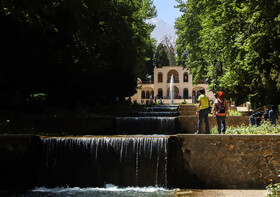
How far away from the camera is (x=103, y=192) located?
33.2 ft

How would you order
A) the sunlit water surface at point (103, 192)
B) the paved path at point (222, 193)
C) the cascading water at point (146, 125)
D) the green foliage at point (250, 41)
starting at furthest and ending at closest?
the cascading water at point (146, 125) → the green foliage at point (250, 41) → the sunlit water surface at point (103, 192) → the paved path at point (222, 193)

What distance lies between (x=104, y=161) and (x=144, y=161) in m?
1.32

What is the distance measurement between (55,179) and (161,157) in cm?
356

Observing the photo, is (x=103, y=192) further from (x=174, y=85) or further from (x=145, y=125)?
(x=174, y=85)

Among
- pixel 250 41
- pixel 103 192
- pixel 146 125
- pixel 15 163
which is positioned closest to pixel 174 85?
pixel 146 125

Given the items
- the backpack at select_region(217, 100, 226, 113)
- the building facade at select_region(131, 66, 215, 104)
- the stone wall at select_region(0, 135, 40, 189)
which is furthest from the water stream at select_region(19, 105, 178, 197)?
the building facade at select_region(131, 66, 215, 104)

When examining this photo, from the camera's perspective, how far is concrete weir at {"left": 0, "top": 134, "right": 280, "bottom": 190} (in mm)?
9883

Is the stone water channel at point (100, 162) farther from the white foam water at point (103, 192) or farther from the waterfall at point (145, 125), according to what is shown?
the waterfall at point (145, 125)

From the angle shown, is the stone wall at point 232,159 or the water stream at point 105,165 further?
the water stream at point 105,165

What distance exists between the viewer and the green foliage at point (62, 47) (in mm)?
16578

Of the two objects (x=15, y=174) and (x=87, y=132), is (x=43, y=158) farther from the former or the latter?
(x=87, y=132)

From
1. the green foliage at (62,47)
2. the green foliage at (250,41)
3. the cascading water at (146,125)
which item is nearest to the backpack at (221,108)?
the green foliage at (250,41)

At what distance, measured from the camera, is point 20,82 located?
1906 centimetres

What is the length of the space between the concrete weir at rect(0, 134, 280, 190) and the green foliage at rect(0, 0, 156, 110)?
6.60 m
